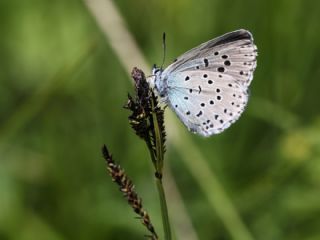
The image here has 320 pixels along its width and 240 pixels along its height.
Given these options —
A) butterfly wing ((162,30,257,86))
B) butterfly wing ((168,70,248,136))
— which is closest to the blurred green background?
butterfly wing ((168,70,248,136))

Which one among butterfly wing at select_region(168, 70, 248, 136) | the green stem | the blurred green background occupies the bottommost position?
the green stem

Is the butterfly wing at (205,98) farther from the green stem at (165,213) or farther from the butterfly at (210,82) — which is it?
the green stem at (165,213)

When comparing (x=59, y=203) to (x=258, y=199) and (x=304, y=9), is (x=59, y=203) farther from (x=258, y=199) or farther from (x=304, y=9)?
(x=304, y=9)

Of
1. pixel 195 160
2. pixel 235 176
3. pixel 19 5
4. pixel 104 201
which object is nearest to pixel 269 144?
pixel 235 176

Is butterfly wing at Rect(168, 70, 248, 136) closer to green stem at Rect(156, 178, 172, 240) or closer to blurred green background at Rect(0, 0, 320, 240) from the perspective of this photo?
green stem at Rect(156, 178, 172, 240)

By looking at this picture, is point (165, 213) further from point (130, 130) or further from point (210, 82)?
point (130, 130)

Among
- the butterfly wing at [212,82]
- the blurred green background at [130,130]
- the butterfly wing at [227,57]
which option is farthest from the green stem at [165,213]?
the blurred green background at [130,130]

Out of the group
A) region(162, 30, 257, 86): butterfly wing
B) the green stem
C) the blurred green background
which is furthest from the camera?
the blurred green background
